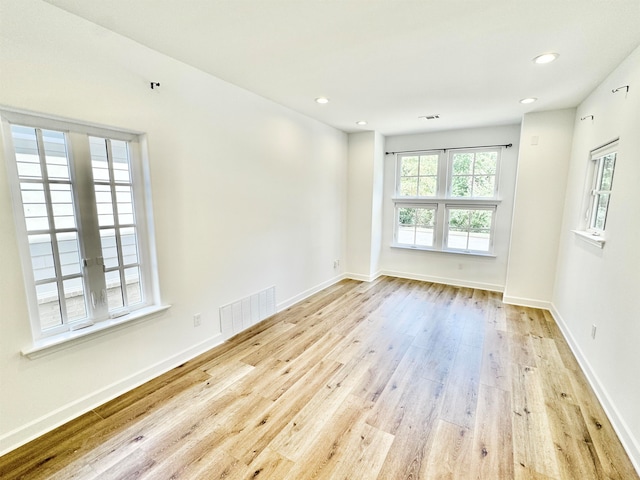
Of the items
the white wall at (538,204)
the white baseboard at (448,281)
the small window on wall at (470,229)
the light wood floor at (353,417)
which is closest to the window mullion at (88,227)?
the light wood floor at (353,417)

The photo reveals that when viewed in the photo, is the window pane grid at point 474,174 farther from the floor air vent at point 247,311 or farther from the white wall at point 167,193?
the floor air vent at point 247,311

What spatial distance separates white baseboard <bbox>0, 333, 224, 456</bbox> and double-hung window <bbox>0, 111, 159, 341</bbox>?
50 centimetres

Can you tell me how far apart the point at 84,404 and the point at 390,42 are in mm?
3269

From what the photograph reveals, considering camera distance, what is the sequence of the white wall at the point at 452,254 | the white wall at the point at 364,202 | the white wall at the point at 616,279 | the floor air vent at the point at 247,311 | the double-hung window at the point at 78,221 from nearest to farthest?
1. the double-hung window at the point at 78,221
2. the white wall at the point at 616,279
3. the floor air vent at the point at 247,311
4. the white wall at the point at 452,254
5. the white wall at the point at 364,202

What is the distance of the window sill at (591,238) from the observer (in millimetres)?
2403

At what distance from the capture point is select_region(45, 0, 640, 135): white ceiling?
5.44 feet

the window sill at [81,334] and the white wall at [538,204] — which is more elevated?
the white wall at [538,204]

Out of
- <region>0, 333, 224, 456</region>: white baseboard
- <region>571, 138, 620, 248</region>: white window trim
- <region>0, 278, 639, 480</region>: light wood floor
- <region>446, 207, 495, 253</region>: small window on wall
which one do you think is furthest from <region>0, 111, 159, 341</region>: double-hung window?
<region>446, 207, 495, 253</region>: small window on wall

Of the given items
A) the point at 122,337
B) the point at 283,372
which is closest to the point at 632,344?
the point at 283,372

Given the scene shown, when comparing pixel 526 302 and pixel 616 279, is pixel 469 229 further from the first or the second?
pixel 616 279

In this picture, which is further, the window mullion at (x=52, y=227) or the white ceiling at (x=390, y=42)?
the window mullion at (x=52, y=227)

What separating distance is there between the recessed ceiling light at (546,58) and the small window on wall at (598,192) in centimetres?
88

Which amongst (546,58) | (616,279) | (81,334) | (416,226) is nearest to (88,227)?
(81,334)

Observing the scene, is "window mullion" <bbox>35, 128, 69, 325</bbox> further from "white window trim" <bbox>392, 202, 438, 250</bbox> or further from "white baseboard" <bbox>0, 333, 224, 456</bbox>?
"white window trim" <bbox>392, 202, 438, 250</bbox>
